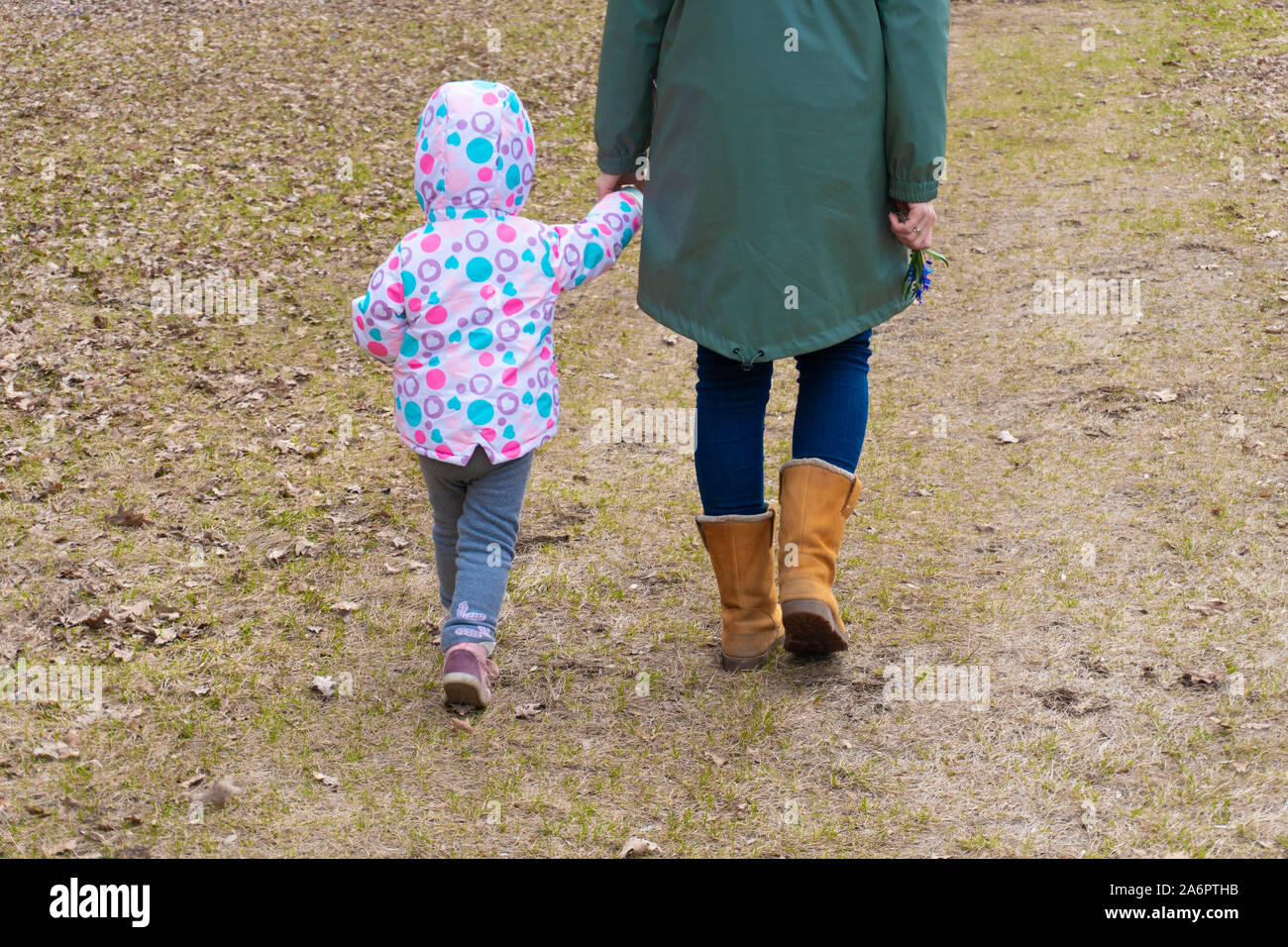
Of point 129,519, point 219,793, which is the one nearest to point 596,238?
point 219,793

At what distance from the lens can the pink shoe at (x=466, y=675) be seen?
3674 mm

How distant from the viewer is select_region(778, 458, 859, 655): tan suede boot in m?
3.62

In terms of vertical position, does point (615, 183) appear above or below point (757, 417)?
above

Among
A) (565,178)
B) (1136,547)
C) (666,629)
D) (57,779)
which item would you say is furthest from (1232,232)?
(57,779)

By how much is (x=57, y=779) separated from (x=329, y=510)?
1.95m

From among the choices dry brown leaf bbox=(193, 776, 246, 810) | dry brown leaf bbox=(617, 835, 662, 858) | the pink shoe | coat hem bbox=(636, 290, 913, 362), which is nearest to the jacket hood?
coat hem bbox=(636, 290, 913, 362)

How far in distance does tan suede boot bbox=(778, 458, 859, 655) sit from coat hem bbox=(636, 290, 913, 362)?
394 millimetres

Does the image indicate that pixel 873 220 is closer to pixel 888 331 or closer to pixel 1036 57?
pixel 888 331

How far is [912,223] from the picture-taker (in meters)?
3.50

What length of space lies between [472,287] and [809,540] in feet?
4.16
